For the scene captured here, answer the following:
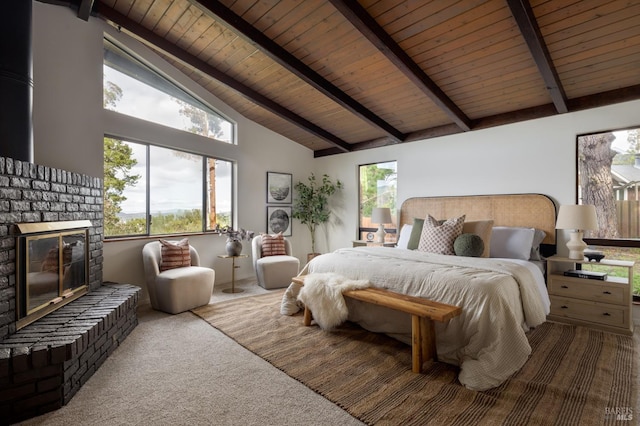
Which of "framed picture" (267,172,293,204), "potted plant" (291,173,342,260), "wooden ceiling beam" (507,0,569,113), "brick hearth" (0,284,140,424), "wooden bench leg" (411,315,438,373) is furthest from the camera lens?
"potted plant" (291,173,342,260)

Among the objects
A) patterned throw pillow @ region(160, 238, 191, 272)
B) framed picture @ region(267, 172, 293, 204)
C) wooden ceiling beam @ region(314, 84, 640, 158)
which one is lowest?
patterned throw pillow @ region(160, 238, 191, 272)

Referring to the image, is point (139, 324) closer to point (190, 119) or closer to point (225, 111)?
point (190, 119)

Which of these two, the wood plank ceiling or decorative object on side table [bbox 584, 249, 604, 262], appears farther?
decorative object on side table [bbox 584, 249, 604, 262]

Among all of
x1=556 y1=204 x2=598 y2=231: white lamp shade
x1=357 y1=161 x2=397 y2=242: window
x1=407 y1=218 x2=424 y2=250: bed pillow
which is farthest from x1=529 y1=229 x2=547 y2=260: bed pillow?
x1=357 y1=161 x2=397 y2=242: window

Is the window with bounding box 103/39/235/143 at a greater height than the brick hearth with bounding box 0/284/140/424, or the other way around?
the window with bounding box 103/39/235/143

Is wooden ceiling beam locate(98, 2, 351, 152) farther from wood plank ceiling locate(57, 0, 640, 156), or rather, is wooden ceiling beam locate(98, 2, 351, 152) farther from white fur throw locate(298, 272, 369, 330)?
white fur throw locate(298, 272, 369, 330)

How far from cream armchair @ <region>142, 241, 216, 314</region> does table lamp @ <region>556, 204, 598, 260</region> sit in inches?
156

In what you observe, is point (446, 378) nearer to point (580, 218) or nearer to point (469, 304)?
point (469, 304)

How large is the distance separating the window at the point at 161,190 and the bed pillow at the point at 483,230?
365 cm

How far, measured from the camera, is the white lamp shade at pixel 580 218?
316 centimetres

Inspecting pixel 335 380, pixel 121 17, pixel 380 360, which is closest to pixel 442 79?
pixel 380 360

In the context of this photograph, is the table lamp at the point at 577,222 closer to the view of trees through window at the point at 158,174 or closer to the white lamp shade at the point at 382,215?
the white lamp shade at the point at 382,215

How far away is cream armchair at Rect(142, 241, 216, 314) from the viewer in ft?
11.6

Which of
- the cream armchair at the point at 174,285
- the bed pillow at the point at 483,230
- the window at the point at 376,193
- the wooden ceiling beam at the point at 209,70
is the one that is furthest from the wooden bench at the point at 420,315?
the wooden ceiling beam at the point at 209,70
